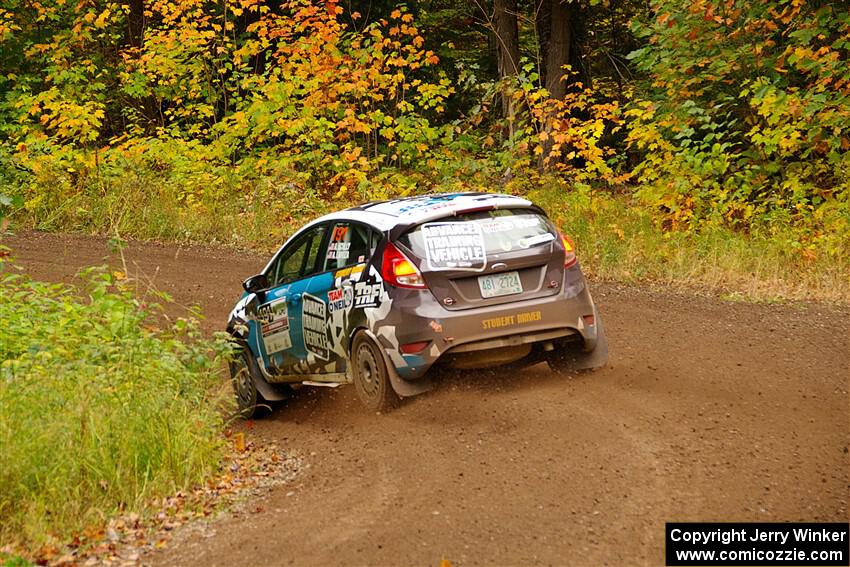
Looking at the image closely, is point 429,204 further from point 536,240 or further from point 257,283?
point 257,283

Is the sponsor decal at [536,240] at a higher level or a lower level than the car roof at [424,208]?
lower

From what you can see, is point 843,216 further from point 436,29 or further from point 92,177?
point 436,29

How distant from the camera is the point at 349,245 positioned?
9180 millimetres

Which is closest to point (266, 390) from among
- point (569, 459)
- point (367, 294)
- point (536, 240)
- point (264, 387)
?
point (264, 387)

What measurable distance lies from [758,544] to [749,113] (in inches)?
535

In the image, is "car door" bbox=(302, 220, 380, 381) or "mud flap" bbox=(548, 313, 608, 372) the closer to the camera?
"car door" bbox=(302, 220, 380, 381)

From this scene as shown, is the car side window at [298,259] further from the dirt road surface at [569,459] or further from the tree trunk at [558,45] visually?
the tree trunk at [558,45]

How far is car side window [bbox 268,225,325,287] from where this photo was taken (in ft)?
31.9

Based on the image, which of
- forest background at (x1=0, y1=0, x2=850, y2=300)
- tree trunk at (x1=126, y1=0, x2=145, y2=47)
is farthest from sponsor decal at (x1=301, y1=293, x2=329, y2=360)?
tree trunk at (x1=126, y1=0, x2=145, y2=47)

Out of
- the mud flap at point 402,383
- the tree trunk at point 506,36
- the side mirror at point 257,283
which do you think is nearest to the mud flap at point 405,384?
the mud flap at point 402,383

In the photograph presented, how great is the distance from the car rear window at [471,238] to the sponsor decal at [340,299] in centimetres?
67

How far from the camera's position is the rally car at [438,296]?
837 cm

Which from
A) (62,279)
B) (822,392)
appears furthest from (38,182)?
(822,392)

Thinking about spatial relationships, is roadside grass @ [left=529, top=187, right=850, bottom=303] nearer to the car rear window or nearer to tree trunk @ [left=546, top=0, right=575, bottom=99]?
the car rear window
